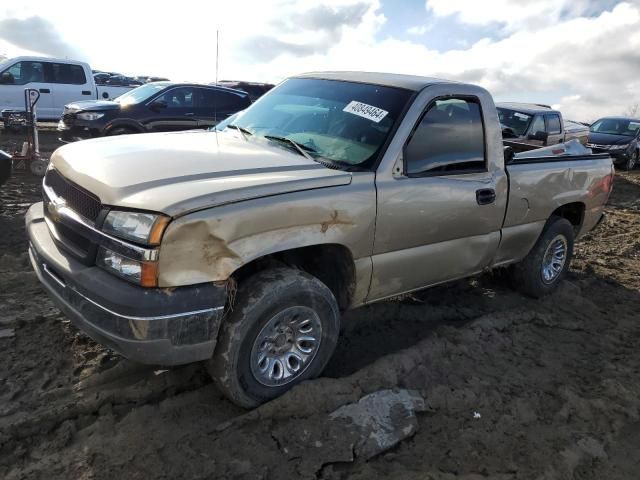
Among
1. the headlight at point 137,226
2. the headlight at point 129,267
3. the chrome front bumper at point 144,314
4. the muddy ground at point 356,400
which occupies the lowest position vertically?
the muddy ground at point 356,400

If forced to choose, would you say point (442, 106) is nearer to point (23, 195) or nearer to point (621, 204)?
point (23, 195)

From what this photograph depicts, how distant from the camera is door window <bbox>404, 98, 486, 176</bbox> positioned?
3.60 metres

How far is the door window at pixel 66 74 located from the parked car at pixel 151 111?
422cm

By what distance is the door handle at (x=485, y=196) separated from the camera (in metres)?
3.99

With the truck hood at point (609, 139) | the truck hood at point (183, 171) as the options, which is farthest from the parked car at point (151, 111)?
the truck hood at point (609, 139)

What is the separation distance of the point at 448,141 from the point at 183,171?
191cm

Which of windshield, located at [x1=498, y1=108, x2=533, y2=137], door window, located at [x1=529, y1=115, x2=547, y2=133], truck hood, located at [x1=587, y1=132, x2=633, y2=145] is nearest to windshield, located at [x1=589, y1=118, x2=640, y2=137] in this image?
truck hood, located at [x1=587, y1=132, x2=633, y2=145]

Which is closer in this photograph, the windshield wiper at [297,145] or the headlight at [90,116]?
the windshield wiper at [297,145]

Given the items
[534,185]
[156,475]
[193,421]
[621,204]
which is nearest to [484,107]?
[534,185]

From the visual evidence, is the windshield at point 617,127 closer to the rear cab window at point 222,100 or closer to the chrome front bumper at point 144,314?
the rear cab window at point 222,100

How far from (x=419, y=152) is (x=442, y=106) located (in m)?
0.47

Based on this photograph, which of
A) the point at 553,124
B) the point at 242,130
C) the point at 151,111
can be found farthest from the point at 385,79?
the point at 553,124

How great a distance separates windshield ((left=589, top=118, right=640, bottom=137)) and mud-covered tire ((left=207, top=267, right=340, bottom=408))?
1770 centimetres

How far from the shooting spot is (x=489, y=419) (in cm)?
323
